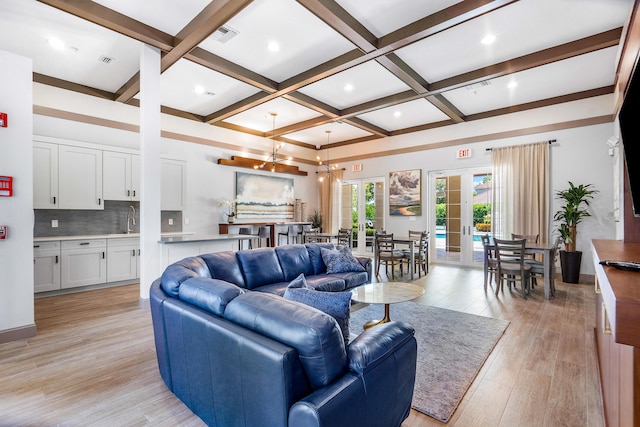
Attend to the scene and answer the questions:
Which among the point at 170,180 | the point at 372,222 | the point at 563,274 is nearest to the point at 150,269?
the point at 170,180

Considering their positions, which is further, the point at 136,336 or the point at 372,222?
the point at 372,222

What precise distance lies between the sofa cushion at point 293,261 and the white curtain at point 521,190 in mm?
4794

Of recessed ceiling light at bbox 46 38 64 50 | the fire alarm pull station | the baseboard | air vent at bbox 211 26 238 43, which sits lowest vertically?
the baseboard

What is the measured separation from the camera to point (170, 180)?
20.8 ft

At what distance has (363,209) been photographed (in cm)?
934

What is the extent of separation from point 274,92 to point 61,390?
16.0 feet

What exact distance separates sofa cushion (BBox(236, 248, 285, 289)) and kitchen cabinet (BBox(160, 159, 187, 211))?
3363 millimetres

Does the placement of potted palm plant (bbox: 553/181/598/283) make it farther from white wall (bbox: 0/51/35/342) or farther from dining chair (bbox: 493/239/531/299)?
white wall (bbox: 0/51/35/342)

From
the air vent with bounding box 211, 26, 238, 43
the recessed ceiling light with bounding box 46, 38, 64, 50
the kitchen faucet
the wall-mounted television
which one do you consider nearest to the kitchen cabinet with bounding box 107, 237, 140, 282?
the kitchen faucet

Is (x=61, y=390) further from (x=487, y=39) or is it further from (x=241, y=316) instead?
(x=487, y=39)

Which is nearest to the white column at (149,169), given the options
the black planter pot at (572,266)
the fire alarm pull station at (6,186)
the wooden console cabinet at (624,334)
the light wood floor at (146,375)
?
the light wood floor at (146,375)

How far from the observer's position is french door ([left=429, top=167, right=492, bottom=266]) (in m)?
7.18

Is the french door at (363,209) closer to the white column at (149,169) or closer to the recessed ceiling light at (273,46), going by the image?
the recessed ceiling light at (273,46)

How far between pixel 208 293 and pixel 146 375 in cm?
130
